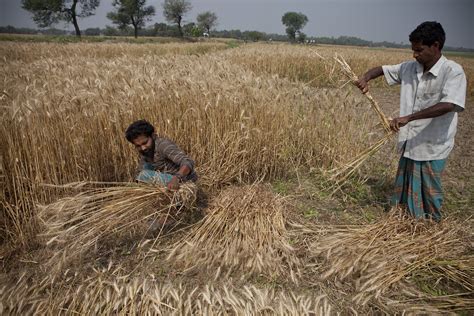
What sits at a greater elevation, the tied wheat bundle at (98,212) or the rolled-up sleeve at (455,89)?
A: the rolled-up sleeve at (455,89)

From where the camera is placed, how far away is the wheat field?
79.1 inches

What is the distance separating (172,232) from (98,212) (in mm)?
732

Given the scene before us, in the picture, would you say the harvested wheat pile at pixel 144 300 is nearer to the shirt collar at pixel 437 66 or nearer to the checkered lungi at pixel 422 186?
the checkered lungi at pixel 422 186

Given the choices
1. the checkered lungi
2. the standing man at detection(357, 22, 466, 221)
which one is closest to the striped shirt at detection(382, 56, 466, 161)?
the standing man at detection(357, 22, 466, 221)

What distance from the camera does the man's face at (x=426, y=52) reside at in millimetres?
2309

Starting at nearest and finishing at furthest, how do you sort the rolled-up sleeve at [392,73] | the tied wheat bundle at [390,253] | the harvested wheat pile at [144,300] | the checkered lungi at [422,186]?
the harvested wheat pile at [144,300] → the tied wheat bundle at [390,253] → the checkered lungi at [422,186] → the rolled-up sleeve at [392,73]

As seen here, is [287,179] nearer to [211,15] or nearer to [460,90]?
[460,90]

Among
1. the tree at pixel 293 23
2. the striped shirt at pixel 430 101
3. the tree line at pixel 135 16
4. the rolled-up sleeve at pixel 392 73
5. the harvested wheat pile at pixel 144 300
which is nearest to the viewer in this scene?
the harvested wheat pile at pixel 144 300

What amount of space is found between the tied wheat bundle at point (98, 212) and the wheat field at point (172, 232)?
0.01 meters

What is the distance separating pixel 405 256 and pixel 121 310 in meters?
2.12

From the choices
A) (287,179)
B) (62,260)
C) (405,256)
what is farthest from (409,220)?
(62,260)

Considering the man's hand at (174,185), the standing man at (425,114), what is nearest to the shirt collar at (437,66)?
the standing man at (425,114)

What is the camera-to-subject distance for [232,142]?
3330 mm

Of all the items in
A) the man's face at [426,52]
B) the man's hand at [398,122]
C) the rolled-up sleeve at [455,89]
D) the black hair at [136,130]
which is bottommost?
the black hair at [136,130]
